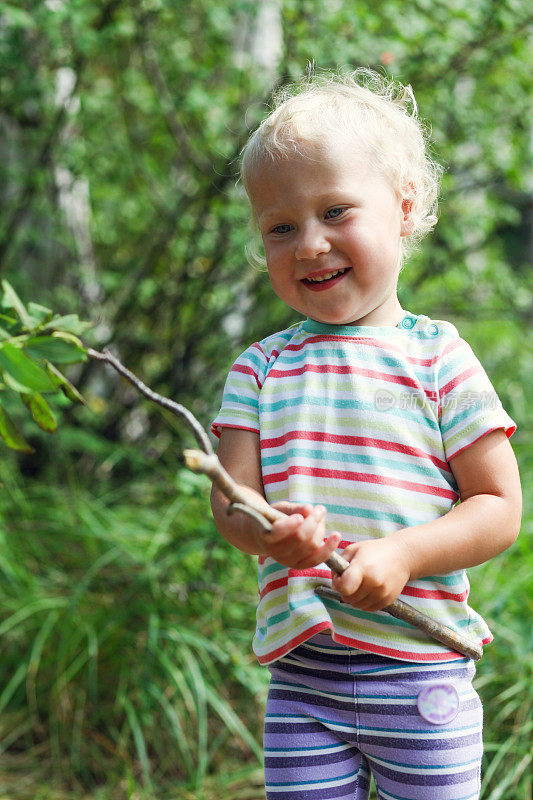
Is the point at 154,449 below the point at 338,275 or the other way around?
below

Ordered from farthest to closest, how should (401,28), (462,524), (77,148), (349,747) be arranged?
(77,148)
(401,28)
(349,747)
(462,524)

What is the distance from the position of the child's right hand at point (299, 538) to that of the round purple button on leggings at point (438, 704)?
339mm

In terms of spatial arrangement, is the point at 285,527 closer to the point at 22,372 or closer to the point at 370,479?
the point at 370,479

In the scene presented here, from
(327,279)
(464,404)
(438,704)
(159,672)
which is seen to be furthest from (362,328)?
(159,672)

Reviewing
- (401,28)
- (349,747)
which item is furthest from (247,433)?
(401,28)

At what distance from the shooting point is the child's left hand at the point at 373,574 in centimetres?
106

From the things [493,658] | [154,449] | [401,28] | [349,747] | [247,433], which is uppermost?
[401,28]

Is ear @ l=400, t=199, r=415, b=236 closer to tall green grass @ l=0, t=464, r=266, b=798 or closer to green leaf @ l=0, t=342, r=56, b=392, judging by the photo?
green leaf @ l=0, t=342, r=56, b=392

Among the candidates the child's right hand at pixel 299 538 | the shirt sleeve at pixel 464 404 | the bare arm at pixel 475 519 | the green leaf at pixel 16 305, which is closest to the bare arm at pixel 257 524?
the child's right hand at pixel 299 538

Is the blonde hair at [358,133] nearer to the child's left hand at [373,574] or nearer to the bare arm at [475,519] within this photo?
the bare arm at [475,519]

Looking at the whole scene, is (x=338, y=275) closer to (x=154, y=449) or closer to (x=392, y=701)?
(x=392, y=701)

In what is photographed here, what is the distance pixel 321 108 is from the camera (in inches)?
52.2

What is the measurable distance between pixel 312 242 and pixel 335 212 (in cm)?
7

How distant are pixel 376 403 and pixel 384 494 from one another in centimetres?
14
